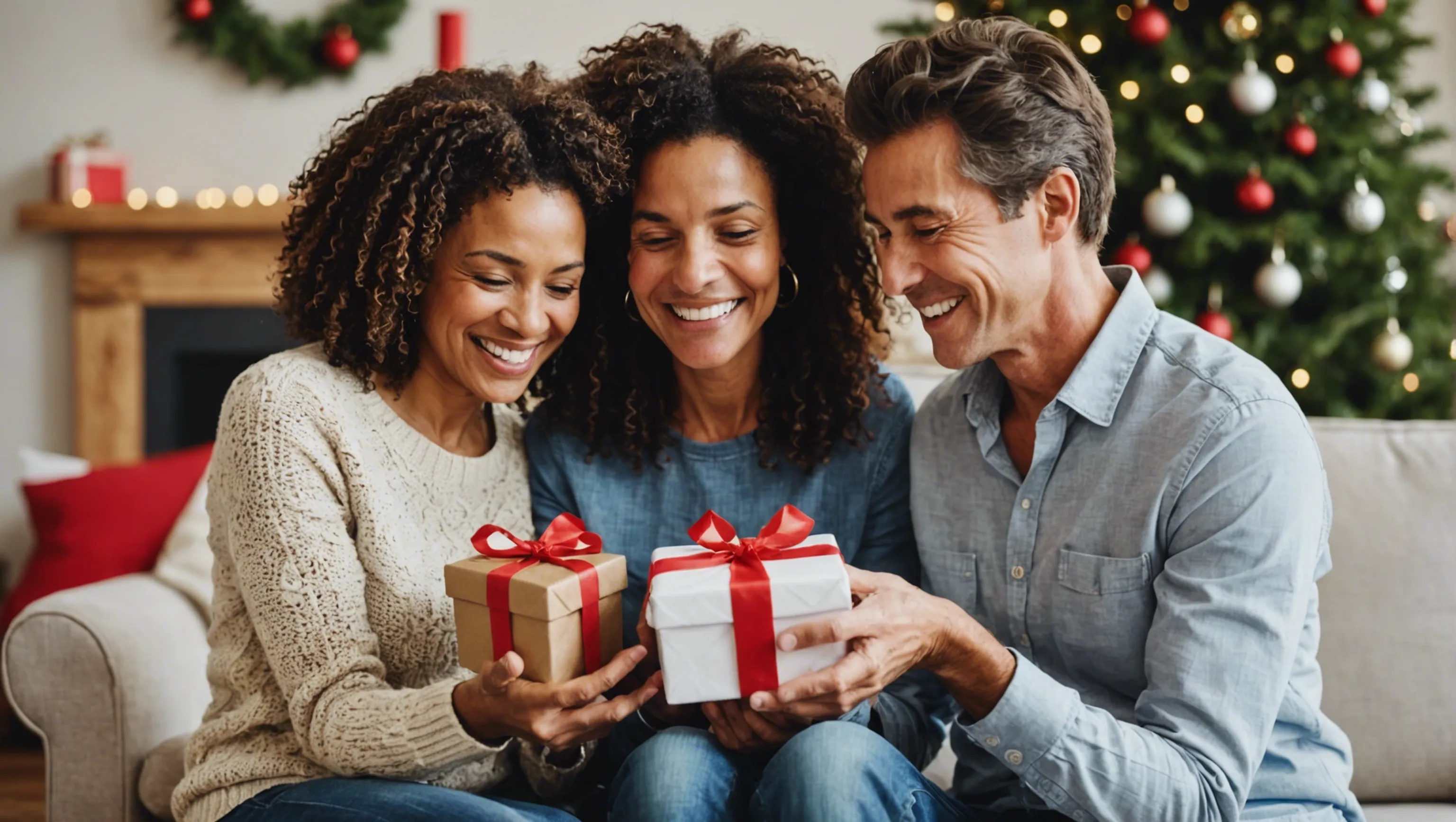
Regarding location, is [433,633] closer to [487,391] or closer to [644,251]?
[487,391]

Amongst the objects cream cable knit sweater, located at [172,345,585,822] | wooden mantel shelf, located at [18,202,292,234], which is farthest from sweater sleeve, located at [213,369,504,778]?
wooden mantel shelf, located at [18,202,292,234]

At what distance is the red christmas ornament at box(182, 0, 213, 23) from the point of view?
12.8 ft

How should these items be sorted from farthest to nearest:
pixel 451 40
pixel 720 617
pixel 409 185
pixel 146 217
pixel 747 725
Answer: pixel 146 217, pixel 451 40, pixel 409 185, pixel 747 725, pixel 720 617

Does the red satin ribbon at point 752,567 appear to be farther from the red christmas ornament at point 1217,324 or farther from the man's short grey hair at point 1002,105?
the red christmas ornament at point 1217,324

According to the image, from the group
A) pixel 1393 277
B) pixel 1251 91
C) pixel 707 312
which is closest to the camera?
pixel 707 312

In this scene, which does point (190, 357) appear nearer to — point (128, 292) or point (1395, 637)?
point (128, 292)

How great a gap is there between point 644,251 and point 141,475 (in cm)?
179

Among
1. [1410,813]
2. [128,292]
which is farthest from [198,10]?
[1410,813]

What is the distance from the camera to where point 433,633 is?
1443 millimetres

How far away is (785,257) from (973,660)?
0.68 metres

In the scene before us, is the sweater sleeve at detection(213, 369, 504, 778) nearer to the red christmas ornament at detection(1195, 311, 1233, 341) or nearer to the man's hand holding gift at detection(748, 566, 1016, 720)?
the man's hand holding gift at detection(748, 566, 1016, 720)

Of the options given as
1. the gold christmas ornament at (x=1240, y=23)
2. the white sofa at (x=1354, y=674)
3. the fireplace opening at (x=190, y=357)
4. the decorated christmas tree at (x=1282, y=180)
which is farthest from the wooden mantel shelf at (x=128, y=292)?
the gold christmas ornament at (x=1240, y=23)

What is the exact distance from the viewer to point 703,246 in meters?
1.53

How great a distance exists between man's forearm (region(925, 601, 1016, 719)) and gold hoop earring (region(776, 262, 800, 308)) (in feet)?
1.94
